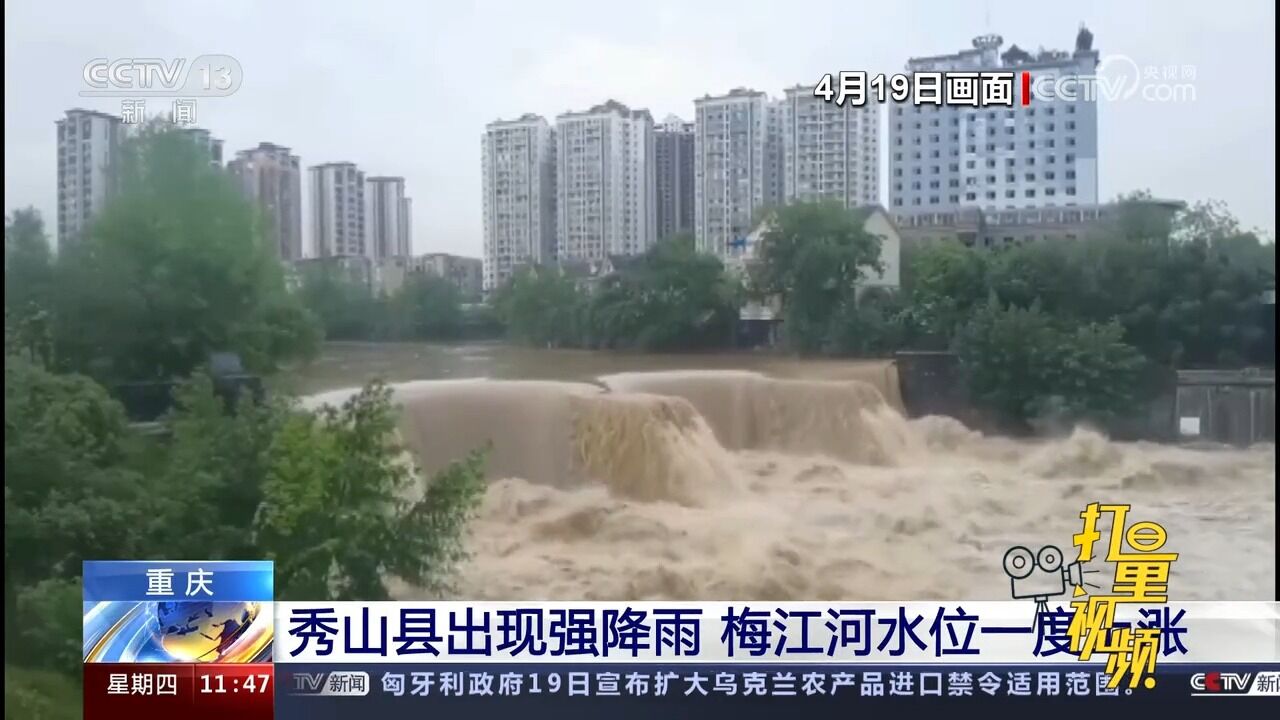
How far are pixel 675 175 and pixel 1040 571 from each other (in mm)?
1139

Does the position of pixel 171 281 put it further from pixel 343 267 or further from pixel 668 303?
pixel 668 303

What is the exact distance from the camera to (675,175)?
220 centimetres

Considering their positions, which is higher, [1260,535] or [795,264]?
[795,264]

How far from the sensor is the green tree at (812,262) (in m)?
2.16

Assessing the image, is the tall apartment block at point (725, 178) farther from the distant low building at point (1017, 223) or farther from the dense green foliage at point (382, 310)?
the dense green foliage at point (382, 310)

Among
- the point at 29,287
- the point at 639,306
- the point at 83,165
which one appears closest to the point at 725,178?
the point at 639,306

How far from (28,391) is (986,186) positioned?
6.82 ft

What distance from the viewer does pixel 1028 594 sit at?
2.11 meters

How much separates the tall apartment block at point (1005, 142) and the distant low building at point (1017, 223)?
0.02 metres

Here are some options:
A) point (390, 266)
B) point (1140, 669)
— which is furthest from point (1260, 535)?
point (390, 266)

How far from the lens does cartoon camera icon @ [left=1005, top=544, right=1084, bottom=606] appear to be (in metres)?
2.10

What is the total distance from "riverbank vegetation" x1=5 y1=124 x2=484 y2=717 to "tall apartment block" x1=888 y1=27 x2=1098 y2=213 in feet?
3.74

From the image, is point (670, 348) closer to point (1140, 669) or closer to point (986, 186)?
point (986, 186)

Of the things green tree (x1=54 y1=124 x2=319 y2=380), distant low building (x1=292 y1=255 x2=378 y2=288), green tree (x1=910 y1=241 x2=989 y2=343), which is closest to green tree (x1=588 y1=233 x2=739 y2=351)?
green tree (x1=910 y1=241 x2=989 y2=343)
